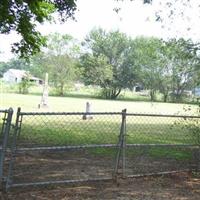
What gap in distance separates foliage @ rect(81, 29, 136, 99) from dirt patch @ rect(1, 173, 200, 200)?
2662 inches

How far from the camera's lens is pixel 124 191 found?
23.9 feet

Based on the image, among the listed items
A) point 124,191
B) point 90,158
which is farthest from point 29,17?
point 124,191

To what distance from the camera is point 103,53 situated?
261 feet

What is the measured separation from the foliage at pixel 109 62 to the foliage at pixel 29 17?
192ft

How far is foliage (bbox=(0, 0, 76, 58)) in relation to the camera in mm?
15398

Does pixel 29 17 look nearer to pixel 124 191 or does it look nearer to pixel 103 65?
pixel 124 191

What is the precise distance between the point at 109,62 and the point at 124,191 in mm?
73065

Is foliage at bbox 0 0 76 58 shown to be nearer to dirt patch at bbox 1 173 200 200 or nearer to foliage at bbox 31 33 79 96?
dirt patch at bbox 1 173 200 200

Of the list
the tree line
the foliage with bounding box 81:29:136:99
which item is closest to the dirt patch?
the tree line

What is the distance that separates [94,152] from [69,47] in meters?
64.9

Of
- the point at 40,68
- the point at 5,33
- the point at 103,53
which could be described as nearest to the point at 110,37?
the point at 103,53

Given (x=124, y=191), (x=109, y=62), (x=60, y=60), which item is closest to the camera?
(x=124, y=191)

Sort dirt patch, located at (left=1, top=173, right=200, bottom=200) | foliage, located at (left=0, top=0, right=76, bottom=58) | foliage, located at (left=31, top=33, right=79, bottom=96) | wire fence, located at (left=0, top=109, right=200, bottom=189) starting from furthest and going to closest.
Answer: foliage, located at (left=31, top=33, right=79, bottom=96), foliage, located at (left=0, top=0, right=76, bottom=58), wire fence, located at (left=0, top=109, right=200, bottom=189), dirt patch, located at (left=1, top=173, right=200, bottom=200)

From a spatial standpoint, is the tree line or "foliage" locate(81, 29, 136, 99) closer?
the tree line
